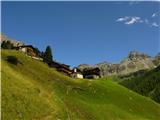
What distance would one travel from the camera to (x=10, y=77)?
6538cm

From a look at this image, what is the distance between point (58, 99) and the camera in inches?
2697

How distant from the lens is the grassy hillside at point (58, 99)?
54744 millimetres

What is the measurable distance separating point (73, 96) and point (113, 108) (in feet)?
30.5

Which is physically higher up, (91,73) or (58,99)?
(91,73)

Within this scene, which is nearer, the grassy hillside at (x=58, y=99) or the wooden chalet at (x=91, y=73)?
the grassy hillside at (x=58, y=99)

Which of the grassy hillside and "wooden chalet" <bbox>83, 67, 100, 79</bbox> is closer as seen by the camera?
the grassy hillside

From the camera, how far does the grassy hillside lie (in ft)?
180

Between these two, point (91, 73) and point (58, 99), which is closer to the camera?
point (58, 99)

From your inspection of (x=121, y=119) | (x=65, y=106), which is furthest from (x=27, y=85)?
(x=121, y=119)

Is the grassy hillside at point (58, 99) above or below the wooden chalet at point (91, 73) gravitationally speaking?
below

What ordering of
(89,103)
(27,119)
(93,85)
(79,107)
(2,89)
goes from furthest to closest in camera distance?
(93,85), (89,103), (79,107), (2,89), (27,119)

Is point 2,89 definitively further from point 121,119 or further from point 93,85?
point 93,85

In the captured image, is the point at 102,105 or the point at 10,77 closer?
the point at 10,77

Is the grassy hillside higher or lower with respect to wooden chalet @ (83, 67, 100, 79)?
lower
